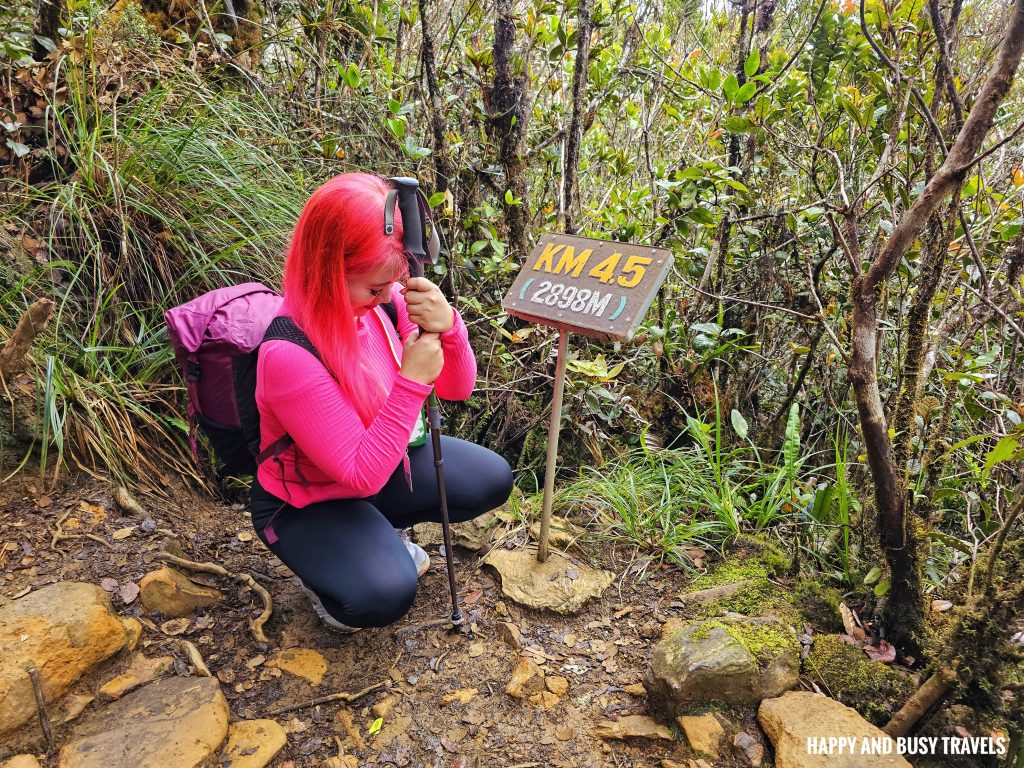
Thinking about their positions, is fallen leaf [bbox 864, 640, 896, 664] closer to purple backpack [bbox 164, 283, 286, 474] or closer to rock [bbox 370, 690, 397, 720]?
rock [bbox 370, 690, 397, 720]

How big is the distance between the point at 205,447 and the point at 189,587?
27.6 inches

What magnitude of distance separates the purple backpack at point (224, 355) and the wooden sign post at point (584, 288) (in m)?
0.82

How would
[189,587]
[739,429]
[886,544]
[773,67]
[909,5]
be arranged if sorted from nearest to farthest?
1. [886,544]
2. [189,587]
3. [909,5]
4. [739,429]
5. [773,67]

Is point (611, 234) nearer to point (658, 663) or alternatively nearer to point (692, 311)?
point (692, 311)

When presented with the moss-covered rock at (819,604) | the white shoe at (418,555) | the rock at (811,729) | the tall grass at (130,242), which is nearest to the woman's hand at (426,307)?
the white shoe at (418,555)

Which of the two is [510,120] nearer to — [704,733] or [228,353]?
[228,353]

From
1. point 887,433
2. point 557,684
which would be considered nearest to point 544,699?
point 557,684

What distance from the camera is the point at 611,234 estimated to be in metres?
3.35

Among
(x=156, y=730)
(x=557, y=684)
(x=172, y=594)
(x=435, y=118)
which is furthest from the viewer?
(x=435, y=118)

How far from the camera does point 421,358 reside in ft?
5.93

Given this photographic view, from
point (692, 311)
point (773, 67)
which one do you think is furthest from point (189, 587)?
point (773, 67)

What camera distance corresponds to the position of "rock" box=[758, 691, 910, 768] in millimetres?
1603

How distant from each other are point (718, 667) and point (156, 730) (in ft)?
5.21

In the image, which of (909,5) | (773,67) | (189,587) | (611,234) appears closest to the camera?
(189,587)
